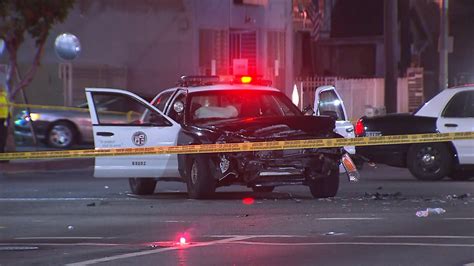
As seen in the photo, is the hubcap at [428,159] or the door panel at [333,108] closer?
the door panel at [333,108]

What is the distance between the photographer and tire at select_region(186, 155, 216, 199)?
14016mm

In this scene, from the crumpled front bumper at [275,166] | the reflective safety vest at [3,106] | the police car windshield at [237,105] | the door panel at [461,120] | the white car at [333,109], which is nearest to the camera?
the crumpled front bumper at [275,166]

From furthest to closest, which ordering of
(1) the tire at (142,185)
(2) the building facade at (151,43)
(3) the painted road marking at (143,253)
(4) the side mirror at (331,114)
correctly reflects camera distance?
(2) the building facade at (151,43) → (1) the tire at (142,185) → (4) the side mirror at (331,114) → (3) the painted road marking at (143,253)

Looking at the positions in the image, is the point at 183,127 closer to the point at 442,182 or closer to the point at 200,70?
the point at 442,182

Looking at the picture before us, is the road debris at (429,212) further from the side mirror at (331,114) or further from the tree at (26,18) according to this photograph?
the tree at (26,18)

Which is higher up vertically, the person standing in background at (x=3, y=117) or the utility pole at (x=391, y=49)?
the utility pole at (x=391, y=49)

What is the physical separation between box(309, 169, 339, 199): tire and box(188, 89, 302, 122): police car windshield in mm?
1204

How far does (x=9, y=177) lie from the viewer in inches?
773

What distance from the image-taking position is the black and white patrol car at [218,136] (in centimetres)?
1359

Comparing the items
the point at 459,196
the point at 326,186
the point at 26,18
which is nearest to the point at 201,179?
the point at 326,186

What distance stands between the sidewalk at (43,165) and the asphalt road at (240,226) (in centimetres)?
458

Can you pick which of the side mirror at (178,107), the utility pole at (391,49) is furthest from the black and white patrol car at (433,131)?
the utility pole at (391,49)

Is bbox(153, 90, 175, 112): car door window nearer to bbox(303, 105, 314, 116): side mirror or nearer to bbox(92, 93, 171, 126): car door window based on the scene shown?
bbox(303, 105, 314, 116): side mirror

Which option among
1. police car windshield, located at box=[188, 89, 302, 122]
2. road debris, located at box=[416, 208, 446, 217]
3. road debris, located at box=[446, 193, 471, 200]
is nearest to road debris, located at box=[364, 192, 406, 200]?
road debris, located at box=[446, 193, 471, 200]
